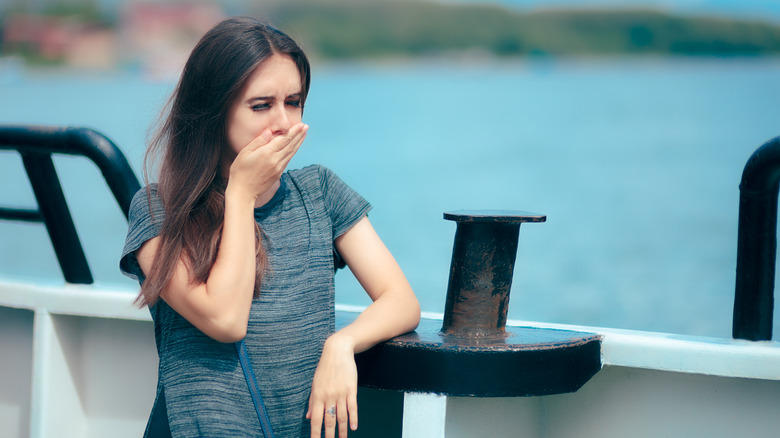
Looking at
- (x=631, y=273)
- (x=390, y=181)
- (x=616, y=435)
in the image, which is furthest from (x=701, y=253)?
(x=616, y=435)

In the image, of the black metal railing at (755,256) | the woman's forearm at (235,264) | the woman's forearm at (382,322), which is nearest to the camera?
the woman's forearm at (235,264)

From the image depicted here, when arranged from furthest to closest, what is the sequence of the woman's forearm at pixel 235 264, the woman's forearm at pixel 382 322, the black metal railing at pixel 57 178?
the black metal railing at pixel 57 178
the woman's forearm at pixel 382 322
the woman's forearm at pixel 235 264

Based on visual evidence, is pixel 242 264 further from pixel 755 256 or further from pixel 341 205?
pixel 755 256

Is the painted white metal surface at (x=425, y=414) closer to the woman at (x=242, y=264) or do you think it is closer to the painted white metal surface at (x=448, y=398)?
the painted white metal surface at (x=448, y=398)

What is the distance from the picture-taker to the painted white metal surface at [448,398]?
1.78 metres

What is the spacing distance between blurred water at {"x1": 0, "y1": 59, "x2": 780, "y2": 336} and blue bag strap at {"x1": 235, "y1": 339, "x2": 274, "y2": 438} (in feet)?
2.11

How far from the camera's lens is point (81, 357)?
7.84 feet

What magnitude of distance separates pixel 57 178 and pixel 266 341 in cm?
100

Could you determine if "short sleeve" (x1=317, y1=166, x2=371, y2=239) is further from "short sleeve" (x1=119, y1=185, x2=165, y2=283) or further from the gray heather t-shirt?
"short sleeve" (x1=119, y1=185, x2=165, y2=283)

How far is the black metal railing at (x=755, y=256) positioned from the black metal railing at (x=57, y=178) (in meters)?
1.53

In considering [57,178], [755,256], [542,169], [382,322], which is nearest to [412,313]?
[382,322]

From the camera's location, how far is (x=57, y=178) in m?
2.31

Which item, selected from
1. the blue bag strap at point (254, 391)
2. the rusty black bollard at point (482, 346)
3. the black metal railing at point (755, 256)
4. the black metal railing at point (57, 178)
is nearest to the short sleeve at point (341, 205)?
the rusty black bollard at point (482, 346)

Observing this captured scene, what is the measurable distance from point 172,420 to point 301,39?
905mm
